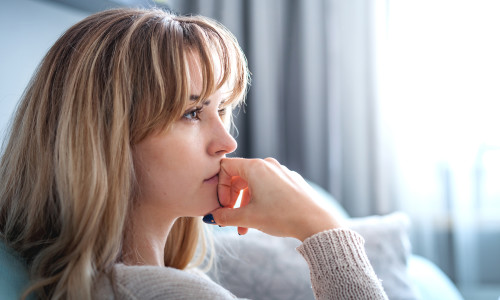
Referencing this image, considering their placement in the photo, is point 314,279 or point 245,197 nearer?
point 314,279

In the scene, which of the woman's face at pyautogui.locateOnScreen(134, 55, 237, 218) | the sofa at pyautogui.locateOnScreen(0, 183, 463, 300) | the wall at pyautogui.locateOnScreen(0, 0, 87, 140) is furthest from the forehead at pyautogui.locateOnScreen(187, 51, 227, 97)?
the wall at pyautogui.locateOnScreen(0, 0, 87, 140)

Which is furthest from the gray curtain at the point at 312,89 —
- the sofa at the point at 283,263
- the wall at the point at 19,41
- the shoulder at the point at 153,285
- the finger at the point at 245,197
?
the shoulder at the point at 153,285

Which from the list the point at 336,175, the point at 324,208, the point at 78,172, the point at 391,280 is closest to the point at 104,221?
the point at 78,172

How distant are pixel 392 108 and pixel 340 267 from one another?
61.0 inches

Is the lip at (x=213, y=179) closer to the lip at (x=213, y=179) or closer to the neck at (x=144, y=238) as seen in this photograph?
the lip at (x=213, y=179)

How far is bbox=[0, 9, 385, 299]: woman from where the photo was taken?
0.85m

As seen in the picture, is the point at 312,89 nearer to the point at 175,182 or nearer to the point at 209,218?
the point at 209,218

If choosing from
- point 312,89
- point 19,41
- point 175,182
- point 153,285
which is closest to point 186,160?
point 175,182

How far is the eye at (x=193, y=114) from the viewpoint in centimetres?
99

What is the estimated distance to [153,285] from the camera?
80 cm

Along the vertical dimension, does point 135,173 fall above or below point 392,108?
above

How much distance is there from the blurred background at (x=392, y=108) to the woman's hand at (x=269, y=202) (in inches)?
55.2

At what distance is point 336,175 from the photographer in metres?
2.47

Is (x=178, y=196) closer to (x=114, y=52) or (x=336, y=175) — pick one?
(x=114, y=52)
